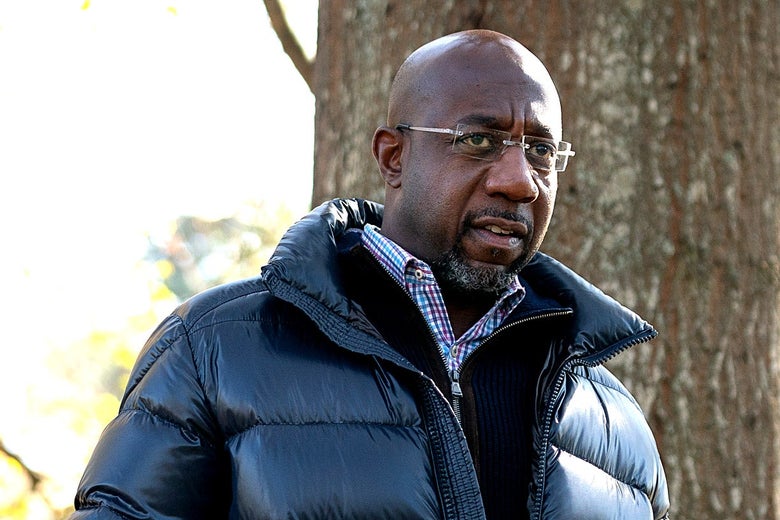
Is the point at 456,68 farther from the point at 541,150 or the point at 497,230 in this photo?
the point at 497,230

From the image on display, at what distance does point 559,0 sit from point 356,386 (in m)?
2.08

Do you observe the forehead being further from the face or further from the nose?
the nose

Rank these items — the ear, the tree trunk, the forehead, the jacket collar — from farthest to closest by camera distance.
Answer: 1. the tree trunk
2. the ear
3. the forehead
4. the jacket collar

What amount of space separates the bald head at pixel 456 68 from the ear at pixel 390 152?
5 centimetres

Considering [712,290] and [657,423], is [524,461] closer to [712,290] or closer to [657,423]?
[657,423]

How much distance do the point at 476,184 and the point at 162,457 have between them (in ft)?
3.76

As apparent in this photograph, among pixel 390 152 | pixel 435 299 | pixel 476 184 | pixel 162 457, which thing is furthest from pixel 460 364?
pixel 162 457

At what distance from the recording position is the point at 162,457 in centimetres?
271

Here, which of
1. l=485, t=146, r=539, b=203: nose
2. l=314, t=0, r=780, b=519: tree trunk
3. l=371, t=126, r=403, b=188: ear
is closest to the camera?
l=485, t=146, r=539, b=203: nose

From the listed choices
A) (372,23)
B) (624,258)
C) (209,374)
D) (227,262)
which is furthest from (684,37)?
(227,262)

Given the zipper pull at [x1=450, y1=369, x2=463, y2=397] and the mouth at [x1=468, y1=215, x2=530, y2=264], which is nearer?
the zipper pull at [x1=450, y1=369, x2=463, y2=397]

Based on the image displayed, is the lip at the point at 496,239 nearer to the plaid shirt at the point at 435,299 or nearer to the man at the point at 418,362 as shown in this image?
the man at the point at 418,362

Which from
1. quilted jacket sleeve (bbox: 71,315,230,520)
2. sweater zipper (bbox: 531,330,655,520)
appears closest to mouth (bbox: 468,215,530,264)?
sweater zipper (bbox: 531,330,655,520)

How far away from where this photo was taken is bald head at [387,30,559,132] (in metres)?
3.37
